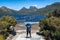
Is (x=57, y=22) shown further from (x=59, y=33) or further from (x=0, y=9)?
(x=0, y=9)

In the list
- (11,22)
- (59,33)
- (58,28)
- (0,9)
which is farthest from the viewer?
(0,9)

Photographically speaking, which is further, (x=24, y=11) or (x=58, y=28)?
(x=24, y=11)

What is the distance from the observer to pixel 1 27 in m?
20.1

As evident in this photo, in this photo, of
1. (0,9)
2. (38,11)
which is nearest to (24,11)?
(38,11)

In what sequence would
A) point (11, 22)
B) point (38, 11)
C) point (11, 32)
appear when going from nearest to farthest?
point (11, 32)
point (11, 22)
point (38, 11)

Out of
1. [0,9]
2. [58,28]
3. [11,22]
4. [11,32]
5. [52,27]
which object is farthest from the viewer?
[0,9]

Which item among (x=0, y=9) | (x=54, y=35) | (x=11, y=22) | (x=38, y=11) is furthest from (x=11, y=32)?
(x=38, y=11)

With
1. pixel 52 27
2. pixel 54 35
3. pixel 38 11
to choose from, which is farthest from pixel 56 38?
pixel 38 11

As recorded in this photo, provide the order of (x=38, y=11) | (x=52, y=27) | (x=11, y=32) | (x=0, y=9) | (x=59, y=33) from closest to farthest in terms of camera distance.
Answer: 1. (x=59, y=33)
2. (x=52, y=27)
3. (x=11, y=32)
4. (x=0, y=9)
5. (x=38, y=11)

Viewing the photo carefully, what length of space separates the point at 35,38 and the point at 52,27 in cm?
192

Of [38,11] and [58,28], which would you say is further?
[38,11]

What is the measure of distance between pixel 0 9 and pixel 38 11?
30.4 m

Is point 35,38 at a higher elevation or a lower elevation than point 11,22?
lower

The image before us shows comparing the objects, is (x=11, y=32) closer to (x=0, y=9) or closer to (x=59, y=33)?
(x=59, y=33)
